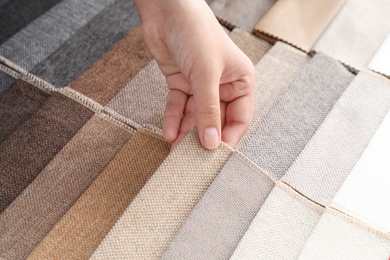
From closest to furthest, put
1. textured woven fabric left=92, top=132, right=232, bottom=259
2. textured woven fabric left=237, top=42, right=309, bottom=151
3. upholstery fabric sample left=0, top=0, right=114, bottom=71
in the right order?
textured woven fabric left=92, top=132, right=232, bottom=259 < textured woven fabric left=237, top=42, right=309, bottom=151 < upholstery fabric sample left=0, top=0, right=114, bottom=71

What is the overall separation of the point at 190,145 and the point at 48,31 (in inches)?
16.3

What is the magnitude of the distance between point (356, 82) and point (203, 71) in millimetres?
280

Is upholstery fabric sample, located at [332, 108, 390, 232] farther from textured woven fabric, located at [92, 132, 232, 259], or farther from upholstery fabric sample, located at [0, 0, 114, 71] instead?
upholstery fabric sample, located at [0, 0, 114, 71]

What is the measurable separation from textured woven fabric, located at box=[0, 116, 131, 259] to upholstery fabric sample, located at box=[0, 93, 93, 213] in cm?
2

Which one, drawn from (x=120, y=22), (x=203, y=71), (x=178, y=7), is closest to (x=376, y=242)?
(x=203, y=71)

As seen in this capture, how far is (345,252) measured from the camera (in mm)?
577

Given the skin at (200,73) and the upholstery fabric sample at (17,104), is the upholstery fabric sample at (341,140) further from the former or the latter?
the upholstery fabric sample at (17,104)

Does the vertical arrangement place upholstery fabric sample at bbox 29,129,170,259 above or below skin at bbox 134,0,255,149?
below

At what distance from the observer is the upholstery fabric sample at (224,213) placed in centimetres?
57

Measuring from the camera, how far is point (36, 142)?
27.2 inches

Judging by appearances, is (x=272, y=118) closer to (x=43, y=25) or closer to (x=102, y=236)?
(x=102, y=236)

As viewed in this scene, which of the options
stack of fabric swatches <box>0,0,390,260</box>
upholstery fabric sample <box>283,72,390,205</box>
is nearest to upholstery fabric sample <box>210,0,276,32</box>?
stack of fabric swatches <box>0,0,390,260</box>

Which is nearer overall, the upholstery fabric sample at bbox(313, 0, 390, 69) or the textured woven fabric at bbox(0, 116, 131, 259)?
the textured woven fabric at bbox(0, 116, 131, 259)

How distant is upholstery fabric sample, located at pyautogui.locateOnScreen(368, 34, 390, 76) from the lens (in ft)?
2.55
